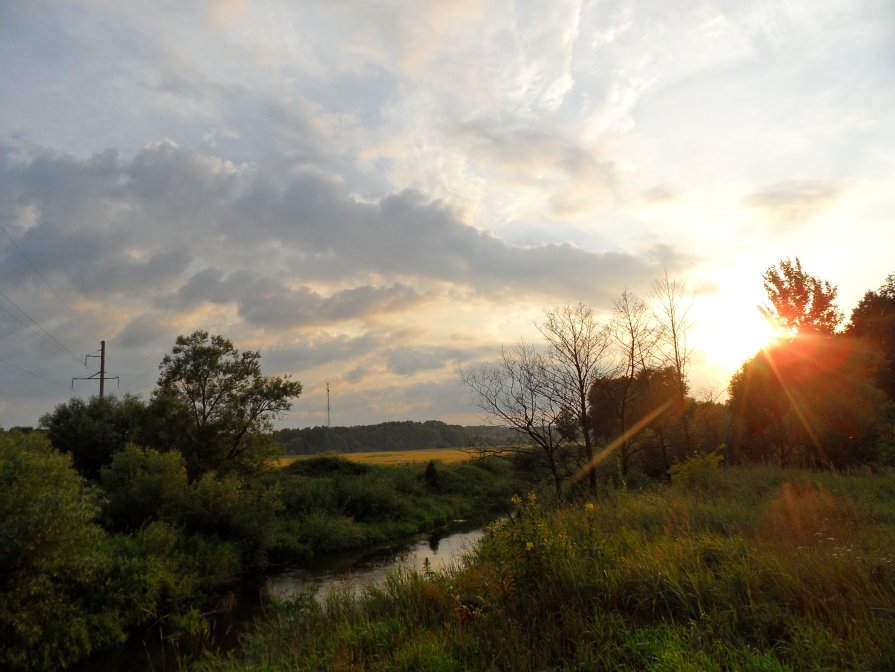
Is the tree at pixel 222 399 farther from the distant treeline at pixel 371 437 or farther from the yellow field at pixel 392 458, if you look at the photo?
the distant treeline at pixel 371 437

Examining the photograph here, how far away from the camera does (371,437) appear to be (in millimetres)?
131000

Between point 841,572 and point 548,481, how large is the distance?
1746 cm

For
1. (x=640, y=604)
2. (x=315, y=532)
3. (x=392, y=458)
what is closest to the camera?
(x=640, y=604)

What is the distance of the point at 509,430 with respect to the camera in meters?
21.7

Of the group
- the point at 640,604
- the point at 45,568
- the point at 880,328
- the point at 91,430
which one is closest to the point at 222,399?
the point at 91,430

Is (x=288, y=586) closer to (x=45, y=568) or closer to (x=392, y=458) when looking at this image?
(x=45, y=568)

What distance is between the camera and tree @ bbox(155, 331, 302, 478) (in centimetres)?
2930

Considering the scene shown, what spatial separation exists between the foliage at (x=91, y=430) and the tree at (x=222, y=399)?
9.15 feet

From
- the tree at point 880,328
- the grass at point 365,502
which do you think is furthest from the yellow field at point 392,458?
the tree at point 880,328

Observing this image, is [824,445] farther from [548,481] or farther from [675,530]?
[675,530]

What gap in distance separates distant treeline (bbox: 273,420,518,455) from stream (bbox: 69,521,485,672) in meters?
66.6

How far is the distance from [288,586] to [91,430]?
16.8 meters

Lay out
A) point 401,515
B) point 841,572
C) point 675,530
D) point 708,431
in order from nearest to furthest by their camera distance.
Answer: point 841,572
point 675,530
point 708,431
point 401,515

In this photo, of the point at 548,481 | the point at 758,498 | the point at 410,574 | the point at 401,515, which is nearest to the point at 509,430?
the point at 548,481
